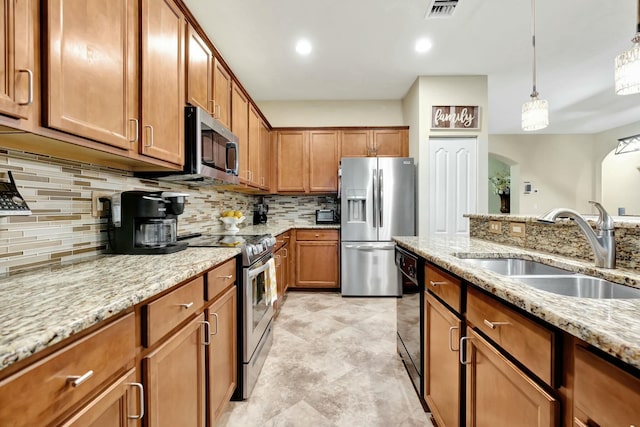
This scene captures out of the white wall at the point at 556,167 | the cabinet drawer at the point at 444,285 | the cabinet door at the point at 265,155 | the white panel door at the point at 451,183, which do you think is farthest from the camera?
the white wall at the point at 556,167

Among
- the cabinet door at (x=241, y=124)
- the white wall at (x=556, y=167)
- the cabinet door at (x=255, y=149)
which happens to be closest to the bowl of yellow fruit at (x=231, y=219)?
the cabinet door at (x=241, y=124)

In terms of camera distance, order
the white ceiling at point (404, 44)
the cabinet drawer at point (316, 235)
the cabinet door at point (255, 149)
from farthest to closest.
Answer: the cabinet drawer at point (316, 235), the cabinet door at point (255, 149), the white ceiling at point (404, 44)

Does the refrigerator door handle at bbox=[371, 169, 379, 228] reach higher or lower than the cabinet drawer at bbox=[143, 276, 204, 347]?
higher

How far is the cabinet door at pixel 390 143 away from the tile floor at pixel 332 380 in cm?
219

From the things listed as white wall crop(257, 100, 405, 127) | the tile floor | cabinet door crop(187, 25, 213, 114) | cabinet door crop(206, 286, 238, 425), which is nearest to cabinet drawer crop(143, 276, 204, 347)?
cabinet door crop(206, 286, 238, 425)

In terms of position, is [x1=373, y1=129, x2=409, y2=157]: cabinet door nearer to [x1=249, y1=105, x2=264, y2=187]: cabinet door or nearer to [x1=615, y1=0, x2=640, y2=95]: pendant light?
[x1=249, y1=105, x2=264, y2=187]: cabinet door

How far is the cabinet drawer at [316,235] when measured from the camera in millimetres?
3885

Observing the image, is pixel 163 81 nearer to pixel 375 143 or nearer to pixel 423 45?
pixel 423 45

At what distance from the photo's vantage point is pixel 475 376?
1.06m

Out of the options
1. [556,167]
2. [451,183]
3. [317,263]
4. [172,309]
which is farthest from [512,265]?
[556,167]

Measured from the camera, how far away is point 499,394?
3.00ft

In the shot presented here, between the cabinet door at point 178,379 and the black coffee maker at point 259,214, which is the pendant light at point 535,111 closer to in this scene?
the cabinet door at point 178,379

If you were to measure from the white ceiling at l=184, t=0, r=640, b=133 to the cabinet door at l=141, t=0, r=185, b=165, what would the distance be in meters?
0.88

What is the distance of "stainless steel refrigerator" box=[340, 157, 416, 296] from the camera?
11.8ft
